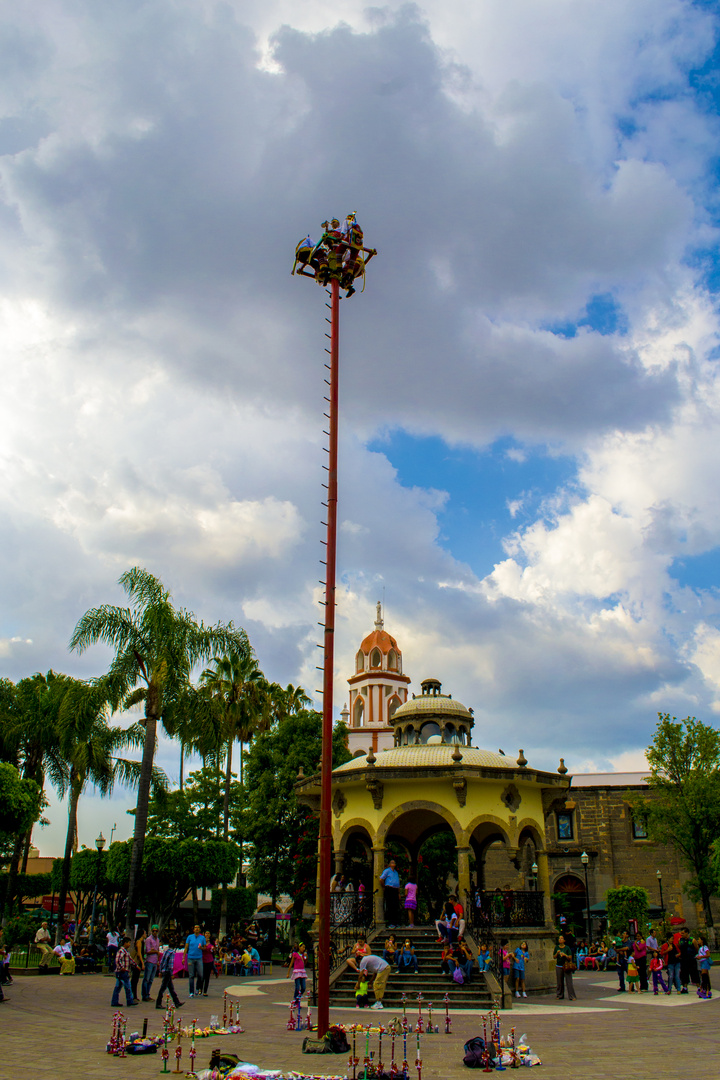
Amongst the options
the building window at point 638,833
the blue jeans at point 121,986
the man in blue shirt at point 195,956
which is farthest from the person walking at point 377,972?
the building window at point 638,833

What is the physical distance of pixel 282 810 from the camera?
1347 inches

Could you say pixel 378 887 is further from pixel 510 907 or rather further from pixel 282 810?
pixel 282 810

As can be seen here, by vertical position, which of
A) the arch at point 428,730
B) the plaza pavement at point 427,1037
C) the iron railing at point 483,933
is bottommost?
the plaza pavement at point 427,1037

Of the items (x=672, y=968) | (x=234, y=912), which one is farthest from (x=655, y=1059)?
(x=234, y=912)

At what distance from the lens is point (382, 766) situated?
21594 millimetres

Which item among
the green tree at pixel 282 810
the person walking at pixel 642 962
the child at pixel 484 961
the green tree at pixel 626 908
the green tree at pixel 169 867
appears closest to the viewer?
the child at pixel 484 961

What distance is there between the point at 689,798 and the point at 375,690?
3506 cm

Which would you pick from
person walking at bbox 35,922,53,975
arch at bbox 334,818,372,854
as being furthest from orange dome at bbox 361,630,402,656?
arch at bbox 334,818,372,854

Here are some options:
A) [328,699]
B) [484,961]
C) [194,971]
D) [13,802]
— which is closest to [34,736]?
[13,802]

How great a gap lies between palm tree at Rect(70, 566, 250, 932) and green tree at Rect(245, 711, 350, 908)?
24.8ft

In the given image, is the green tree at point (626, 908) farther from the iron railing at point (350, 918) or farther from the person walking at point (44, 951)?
the person walking at point (44, 951)

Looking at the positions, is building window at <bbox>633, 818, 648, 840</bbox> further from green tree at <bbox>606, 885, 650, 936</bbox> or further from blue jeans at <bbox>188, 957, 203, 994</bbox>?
blue jeans at <bbox>188, 957, 203, 994</bbox>

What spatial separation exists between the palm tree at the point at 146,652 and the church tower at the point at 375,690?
1570 inches

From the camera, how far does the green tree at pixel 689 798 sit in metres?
36.5
